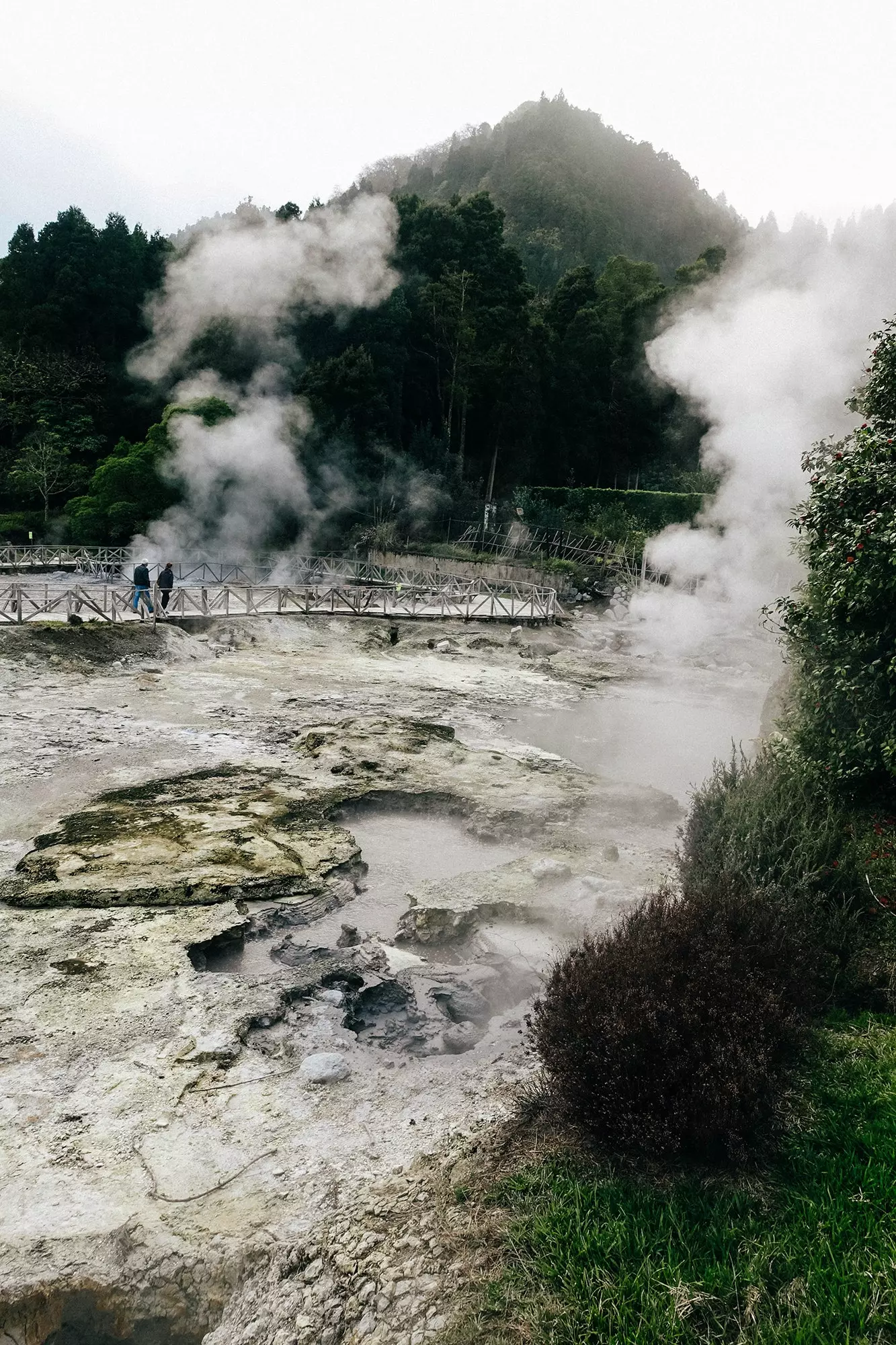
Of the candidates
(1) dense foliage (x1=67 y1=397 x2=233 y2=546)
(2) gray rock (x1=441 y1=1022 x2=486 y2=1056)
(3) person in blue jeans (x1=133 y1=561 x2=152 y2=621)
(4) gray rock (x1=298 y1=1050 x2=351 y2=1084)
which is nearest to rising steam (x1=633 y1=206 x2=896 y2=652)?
(2) gray rock (x1=441 y1=1022 x2=486 y2=1056)

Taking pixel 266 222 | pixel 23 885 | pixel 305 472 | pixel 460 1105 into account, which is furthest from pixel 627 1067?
pixel 266 222

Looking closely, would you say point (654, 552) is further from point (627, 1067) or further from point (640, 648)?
point (627, 1067)

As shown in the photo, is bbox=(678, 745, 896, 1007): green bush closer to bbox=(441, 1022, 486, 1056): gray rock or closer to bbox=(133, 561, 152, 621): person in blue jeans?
bbox=(441, 1022, 486, 1056): gray rock

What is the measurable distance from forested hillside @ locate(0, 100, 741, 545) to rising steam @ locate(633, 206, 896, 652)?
499 inches

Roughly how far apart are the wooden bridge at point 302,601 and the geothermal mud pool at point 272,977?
476 cm

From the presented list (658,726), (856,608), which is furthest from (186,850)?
(658,726)

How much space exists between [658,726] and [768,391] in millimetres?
6195

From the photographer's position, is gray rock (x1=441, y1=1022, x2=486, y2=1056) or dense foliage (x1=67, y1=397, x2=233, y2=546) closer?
gray rock (x1=441, y1=1022, x2=486, y2=1056)

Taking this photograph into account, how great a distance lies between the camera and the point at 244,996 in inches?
201

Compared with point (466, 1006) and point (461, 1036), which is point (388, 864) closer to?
point (466, 1006)

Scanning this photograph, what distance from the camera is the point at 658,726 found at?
1402 centimetres

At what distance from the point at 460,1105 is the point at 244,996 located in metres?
1.65

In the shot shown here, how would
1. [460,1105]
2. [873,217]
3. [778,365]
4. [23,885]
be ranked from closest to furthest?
[460,1105] → [23,885] → [873,217] → [778,365]

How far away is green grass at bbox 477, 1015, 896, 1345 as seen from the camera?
2.60 m
